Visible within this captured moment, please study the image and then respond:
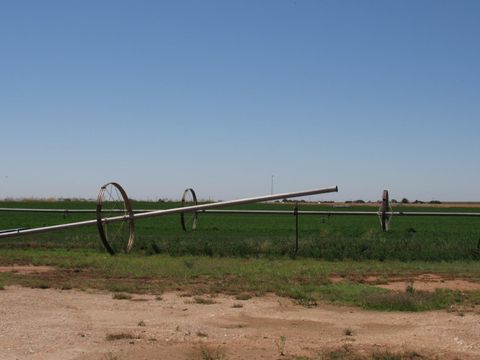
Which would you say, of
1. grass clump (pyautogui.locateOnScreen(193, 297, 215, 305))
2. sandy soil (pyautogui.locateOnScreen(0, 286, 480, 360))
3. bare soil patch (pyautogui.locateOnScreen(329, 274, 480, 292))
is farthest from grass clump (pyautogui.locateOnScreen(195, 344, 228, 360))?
bare soil patch (pyautogui.locateOnScreen(329, 274, 480, 292))

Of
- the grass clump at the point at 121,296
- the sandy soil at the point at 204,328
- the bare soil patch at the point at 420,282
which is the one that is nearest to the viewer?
the sandy soil at the point at 204,328

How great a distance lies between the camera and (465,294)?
11938 millimetres

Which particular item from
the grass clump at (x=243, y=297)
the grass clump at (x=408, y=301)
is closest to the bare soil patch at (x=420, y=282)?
the grass clump at (x=408, y=301)

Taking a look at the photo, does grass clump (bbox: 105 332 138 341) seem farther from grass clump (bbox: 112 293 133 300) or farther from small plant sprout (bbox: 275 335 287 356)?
grass clump (bbox: 112 293 133 300)

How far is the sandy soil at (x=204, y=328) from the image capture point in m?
7.39

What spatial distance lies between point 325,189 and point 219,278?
3.19 m

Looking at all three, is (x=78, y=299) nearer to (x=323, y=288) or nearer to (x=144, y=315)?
(x=144, y=315)

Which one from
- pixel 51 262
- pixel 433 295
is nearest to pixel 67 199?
pixel 51 262

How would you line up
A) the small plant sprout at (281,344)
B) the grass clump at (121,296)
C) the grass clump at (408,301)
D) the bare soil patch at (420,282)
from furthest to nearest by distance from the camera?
the bare soil patch at (420,282) < the grass clump at (121,296) < the grass clump at (408,301) < the small plant sprout at (281,344)

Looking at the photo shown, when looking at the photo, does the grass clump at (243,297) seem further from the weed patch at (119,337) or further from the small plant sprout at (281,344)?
the weed patch at (119,337)

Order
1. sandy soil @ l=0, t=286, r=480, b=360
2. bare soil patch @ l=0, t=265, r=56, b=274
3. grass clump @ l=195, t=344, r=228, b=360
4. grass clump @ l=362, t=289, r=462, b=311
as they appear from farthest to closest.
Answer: bare soil patch @ l=0, t=265, r=56, b=274
grass clump @ l=362, t=289, r=462, b=311
sandy soil @ l=0, t=286, r=480, b=360
grass clump @ l=195, t=344, r=228, b=360

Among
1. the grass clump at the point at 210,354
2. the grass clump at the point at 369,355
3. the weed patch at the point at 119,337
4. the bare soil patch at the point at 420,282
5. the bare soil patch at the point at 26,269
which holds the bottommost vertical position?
the grass clump at the point at 369,355

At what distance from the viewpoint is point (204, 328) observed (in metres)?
8.73

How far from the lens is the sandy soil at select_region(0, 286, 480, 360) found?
7.39m
